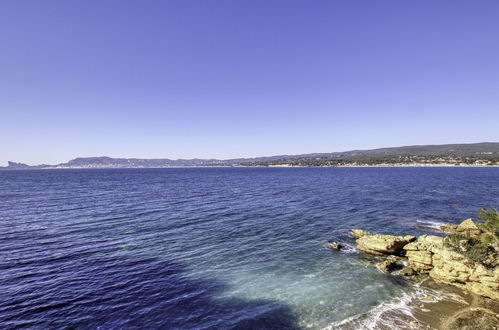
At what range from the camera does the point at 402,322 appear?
40.7ft

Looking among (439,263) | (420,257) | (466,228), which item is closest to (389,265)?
(420,257)

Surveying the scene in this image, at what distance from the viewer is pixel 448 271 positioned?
651 inches

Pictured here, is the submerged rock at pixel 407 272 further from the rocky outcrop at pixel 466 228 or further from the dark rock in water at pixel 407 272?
the rocky outcrop at pixel 466 228

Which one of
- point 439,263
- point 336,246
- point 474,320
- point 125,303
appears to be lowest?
point 474,320

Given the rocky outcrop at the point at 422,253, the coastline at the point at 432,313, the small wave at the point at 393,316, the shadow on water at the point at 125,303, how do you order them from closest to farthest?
the coastline at the point at 432,313 < the small wave at the point at 393,316 < the shadow on water at the point at 125,303 < the rocky outcrop at the point at 422,253

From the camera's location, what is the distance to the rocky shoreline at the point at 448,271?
1252cm

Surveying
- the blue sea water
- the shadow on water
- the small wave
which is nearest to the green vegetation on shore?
→ the small wave

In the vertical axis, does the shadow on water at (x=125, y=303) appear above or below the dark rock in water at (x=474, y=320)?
above

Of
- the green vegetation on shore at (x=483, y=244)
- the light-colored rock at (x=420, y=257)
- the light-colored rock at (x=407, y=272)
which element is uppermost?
the green vegetation on shore at (x=483, y=244)

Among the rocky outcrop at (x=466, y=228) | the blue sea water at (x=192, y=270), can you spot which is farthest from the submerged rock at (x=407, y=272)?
the rocky outcrop at (x=466, y=228)

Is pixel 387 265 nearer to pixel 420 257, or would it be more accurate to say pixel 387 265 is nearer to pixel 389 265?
pixel 389 265

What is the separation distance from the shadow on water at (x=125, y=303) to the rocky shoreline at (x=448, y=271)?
8960 mm

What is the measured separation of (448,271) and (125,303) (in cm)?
2224

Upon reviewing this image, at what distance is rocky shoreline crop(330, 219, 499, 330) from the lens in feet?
41.1
